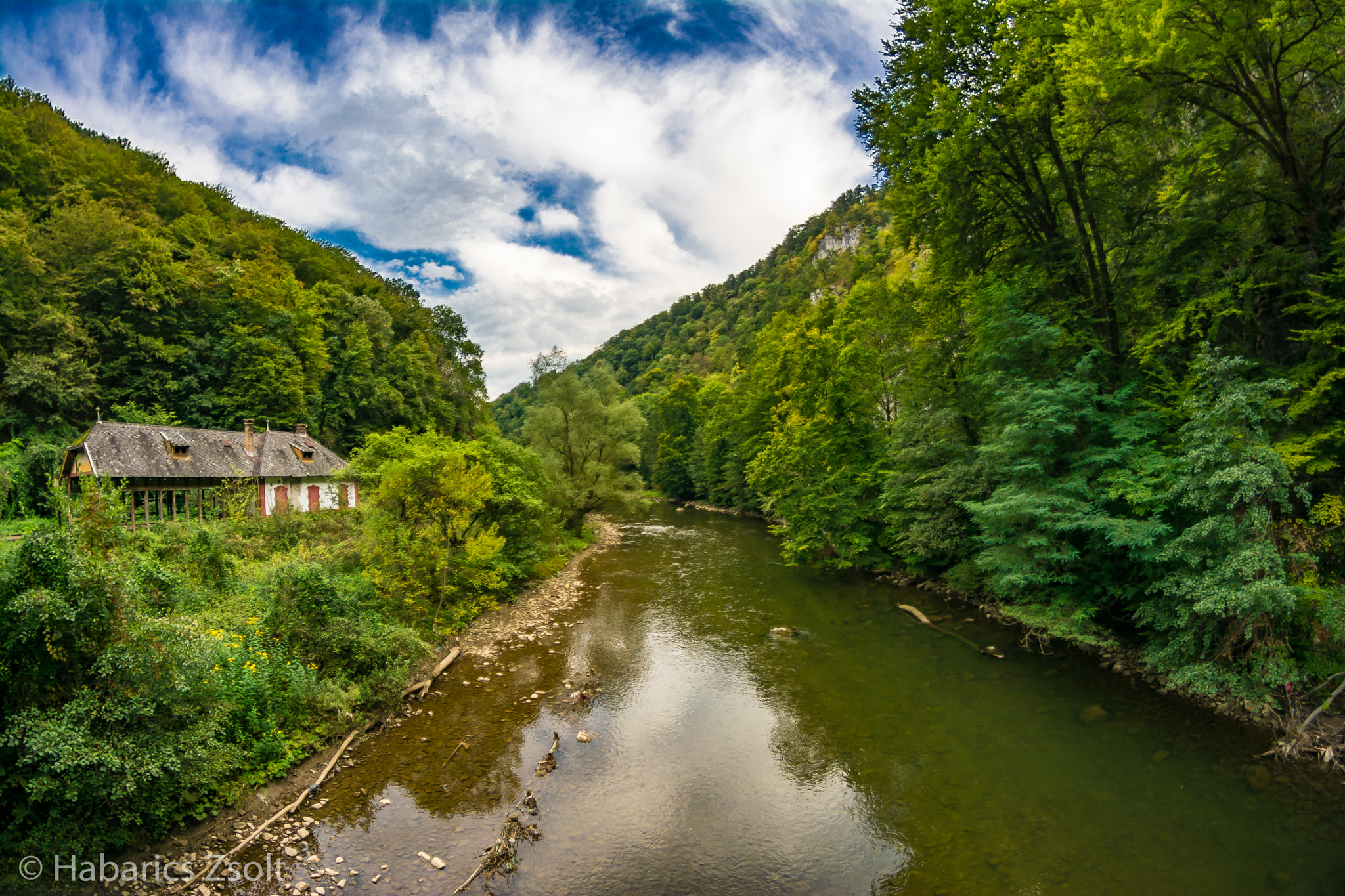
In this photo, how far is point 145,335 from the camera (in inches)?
1164

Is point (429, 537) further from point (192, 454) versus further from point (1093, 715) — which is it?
point (192, 454)

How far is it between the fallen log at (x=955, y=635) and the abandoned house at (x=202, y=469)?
23.7 metres

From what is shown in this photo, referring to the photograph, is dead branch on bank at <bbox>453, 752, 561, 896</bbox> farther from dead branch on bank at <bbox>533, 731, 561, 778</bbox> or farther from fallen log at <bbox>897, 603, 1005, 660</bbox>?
fallen log at <bbox>897, 603, 1005, 660</bbox>

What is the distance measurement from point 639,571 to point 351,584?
12573 mm

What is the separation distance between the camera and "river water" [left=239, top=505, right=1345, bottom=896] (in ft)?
22.8

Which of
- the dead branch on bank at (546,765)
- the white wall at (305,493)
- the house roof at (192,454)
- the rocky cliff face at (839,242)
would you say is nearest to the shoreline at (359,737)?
the dead branch on bank at (546,765)

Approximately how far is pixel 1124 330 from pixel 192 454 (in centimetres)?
3351

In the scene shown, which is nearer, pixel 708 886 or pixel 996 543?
pixel 708 886

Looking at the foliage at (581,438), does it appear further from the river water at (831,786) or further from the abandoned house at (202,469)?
the river water at (831,786)

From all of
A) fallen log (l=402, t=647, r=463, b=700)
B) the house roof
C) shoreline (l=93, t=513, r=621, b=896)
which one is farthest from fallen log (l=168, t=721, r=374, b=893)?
the house roof

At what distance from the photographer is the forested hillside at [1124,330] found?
30.6 ft

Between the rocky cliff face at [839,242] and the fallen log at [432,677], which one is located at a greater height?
the rocky cliff face at [839,242]

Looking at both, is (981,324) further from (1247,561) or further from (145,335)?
(145,335)

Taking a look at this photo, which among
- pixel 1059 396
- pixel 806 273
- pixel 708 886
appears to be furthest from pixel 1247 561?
pixel 806 273
